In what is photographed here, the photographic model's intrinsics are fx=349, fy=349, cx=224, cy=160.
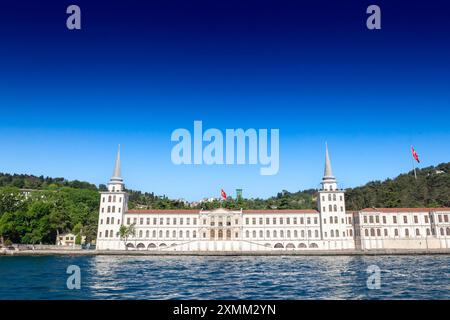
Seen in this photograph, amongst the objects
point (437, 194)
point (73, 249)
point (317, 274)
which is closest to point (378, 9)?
point (317, 274)

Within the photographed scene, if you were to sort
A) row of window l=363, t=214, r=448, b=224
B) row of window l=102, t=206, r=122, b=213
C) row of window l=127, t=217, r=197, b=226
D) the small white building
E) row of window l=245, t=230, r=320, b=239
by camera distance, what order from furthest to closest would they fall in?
row of window l=127, t=217, r=197, b=226
row of window l=102, t=206, r=122, b=213
the small white building
row of window l=245, t=230, r=320, b=239
row of window l=363, t=214, r=448, b=224

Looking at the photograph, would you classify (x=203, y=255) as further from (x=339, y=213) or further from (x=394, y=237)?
(x=394, y=237)

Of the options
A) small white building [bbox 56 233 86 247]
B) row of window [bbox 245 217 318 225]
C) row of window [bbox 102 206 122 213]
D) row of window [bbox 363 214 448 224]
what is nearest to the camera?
row of window [bbox 363 214 448 224]

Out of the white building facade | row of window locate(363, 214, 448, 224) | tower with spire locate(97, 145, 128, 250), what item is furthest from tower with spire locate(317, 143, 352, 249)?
tower with spire locate(97, 145, 128, 250)

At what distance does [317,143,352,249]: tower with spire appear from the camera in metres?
71.4

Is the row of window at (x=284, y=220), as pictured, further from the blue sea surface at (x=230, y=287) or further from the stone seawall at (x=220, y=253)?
the blue sea surface at (x=230, y=287)

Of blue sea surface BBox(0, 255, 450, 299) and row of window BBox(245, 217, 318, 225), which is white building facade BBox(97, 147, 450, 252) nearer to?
row of window BBox(245, 217, 318, 225)

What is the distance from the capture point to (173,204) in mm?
95188

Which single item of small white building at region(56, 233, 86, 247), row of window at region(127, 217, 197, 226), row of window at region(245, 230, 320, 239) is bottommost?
small white building at region(56, 233, 86, 247)

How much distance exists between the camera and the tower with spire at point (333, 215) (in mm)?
71375

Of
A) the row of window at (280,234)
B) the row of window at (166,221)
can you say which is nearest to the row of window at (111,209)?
the row of window at (166,221)

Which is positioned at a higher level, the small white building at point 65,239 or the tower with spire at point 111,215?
the tower with spire at point 111,215

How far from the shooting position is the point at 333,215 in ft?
237

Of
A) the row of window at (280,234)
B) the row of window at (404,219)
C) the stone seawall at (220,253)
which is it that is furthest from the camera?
the row of window at (280,234)
